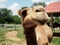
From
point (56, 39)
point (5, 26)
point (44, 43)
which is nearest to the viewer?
point (44, 43)

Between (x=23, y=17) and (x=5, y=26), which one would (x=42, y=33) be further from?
(x=5, y=26)

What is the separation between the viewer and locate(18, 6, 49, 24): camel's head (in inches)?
31.2

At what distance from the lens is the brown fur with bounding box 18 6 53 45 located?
782 mm

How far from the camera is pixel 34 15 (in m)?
0.81

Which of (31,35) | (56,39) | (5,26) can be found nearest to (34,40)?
(31,35)

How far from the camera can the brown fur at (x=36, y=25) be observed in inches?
30.8

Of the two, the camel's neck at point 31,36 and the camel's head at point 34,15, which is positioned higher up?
the camel's head at point 34,15

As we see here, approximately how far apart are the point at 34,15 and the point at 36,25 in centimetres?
4

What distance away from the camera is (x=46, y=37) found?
2.61 feet

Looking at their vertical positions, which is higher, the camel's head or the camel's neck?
the camel's head

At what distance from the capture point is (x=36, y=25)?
0.80 meters

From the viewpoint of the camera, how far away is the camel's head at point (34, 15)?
0.79m

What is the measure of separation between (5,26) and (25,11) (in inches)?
656

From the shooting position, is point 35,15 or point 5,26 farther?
point 5,26
